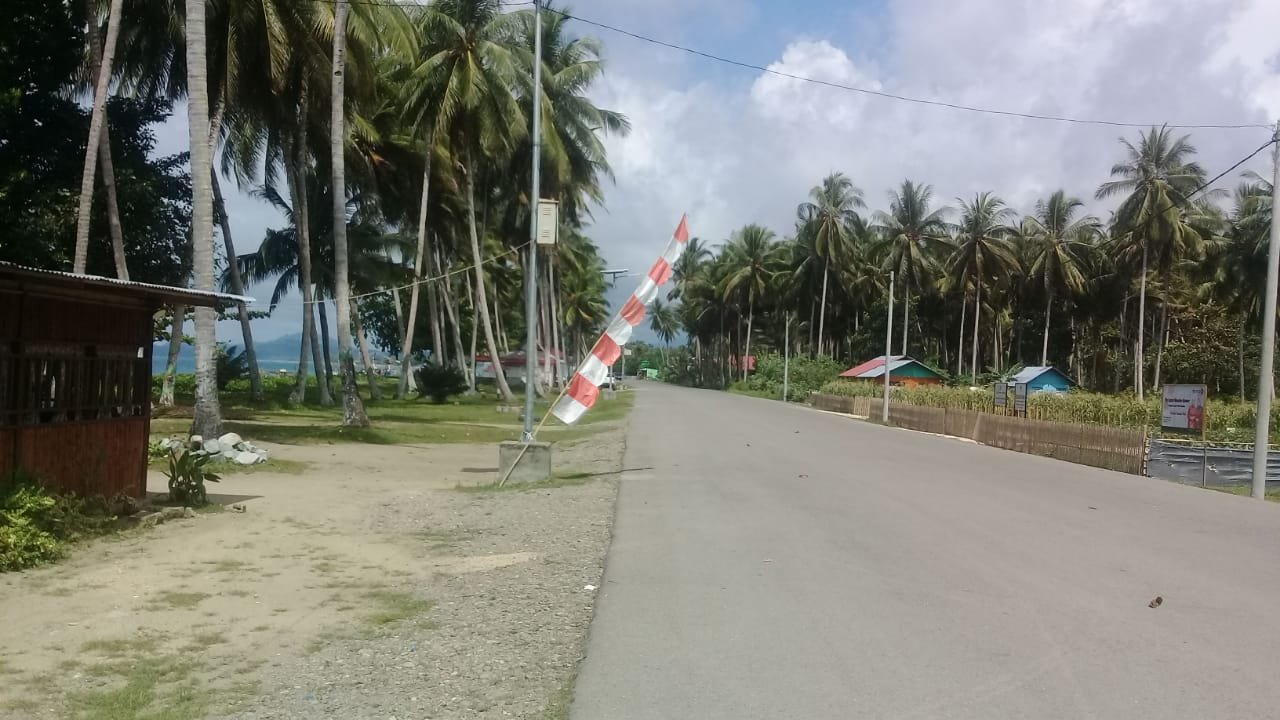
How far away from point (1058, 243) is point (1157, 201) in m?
10.5

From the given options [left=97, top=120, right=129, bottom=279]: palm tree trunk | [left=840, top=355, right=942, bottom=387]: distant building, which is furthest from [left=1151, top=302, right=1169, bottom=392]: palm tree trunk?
[left=97, top=120, right=129, bottom=279]: palm tree trunk

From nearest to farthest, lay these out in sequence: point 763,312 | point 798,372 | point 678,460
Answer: point 678,460 < point 798,372 < point 763,312

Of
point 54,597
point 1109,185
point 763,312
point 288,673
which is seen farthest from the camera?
point 763,312

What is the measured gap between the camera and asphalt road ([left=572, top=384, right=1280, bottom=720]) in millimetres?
5094

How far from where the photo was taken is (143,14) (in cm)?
2317

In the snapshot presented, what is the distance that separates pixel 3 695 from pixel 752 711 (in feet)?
12.1

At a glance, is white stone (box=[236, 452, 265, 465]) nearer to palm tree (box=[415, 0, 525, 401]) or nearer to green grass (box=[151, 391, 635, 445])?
green grass (box=[151, 391, 635, 445])

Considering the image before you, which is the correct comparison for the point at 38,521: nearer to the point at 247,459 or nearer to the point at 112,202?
the point at 247,459

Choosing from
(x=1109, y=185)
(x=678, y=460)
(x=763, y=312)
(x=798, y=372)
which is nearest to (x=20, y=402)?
(x=678, y=460)

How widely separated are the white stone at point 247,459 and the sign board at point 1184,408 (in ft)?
56.5

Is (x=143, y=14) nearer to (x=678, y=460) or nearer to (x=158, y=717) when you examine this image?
(x=678, y=460)

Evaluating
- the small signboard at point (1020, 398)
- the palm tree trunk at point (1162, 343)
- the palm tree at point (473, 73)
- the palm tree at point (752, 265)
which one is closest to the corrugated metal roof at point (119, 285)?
the palm tree at point (473, 73)

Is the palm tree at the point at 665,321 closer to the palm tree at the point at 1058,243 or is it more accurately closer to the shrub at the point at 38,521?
the palm tree at the point at 1058,243

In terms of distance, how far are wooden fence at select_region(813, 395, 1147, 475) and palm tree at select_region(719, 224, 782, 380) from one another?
4066 cm
